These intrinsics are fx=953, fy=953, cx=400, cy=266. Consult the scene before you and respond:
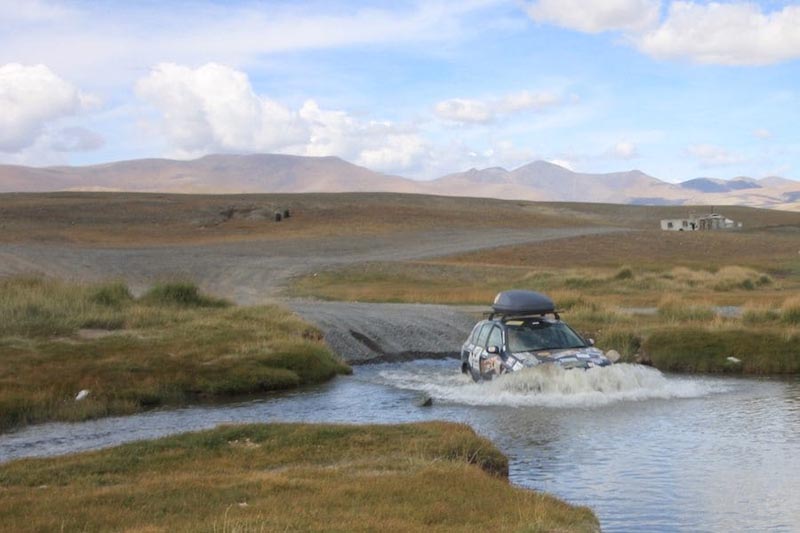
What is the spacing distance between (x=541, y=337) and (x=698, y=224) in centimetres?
9028

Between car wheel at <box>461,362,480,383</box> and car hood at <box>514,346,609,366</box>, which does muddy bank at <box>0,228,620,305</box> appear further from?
car hood at <box>514,346,609,366</box>

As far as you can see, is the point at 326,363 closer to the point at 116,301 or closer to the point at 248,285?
the point at 116,301

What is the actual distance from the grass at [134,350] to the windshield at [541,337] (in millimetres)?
6148

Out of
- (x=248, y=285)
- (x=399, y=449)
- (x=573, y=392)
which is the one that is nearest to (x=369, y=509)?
(x=399, y=449)

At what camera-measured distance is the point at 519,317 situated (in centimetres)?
2350

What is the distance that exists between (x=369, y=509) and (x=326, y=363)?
1659 centimetres

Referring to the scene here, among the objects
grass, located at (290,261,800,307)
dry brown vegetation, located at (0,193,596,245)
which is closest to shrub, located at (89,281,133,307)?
grass, located at (290,261,800,307)

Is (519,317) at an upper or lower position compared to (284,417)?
upper

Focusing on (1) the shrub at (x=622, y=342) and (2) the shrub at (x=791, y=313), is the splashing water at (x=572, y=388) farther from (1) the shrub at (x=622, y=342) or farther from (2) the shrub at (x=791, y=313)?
(2) the shrub at (x=791, y=313)

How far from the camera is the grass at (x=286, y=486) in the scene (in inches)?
409

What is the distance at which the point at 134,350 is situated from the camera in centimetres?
2631

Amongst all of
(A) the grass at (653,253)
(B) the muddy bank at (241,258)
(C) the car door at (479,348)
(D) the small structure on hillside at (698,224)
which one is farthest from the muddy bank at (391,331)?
(D) the small structure on hillside at (698,224)

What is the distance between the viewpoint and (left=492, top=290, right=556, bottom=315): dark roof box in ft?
76.8

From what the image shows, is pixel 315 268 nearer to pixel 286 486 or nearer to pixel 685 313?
pixel 685 313
